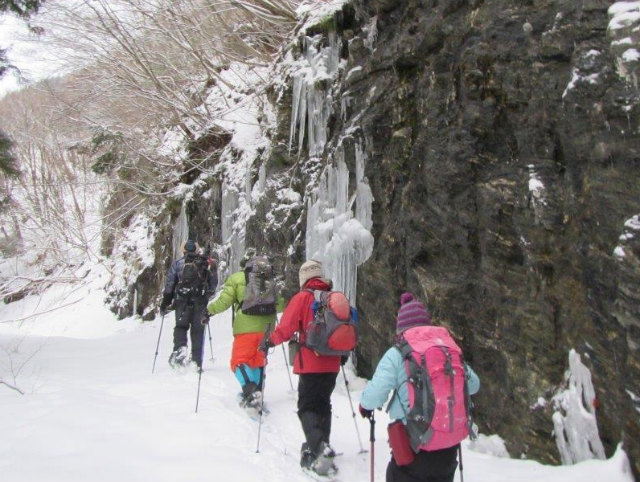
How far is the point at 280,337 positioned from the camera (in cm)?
416

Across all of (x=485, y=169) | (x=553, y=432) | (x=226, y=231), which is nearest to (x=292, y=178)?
(x=226, y=231)

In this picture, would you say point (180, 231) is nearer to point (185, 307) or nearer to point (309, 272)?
point (185, 307)

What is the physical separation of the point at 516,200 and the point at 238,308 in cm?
312

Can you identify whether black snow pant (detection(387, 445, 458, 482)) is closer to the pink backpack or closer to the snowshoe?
the pink backpack

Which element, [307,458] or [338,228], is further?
[338,228]

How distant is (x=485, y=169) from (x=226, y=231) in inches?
334

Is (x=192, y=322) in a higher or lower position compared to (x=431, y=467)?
lower

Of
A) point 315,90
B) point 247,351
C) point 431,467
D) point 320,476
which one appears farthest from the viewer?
Result: point 315,90

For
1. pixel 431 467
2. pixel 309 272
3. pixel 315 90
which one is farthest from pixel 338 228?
pixel 431 467

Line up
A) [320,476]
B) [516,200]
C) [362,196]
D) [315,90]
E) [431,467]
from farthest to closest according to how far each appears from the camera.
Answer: [315,90] < [362,196] < [516,200] < [320,476] < [431,467]

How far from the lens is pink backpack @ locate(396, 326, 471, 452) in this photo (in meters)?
2.72

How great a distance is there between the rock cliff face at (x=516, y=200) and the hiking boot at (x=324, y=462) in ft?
4.89

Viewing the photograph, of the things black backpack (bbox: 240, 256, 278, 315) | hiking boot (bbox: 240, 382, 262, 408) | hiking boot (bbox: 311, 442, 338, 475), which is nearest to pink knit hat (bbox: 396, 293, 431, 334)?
hiking boot (bbox: 311, 442, 338, 475)

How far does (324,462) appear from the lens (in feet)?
12.7
